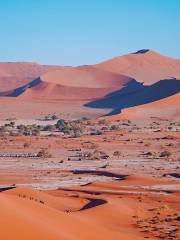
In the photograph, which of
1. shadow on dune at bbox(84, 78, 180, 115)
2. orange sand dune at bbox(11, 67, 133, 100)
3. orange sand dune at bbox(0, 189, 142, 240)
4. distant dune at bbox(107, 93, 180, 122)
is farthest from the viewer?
orange sand dune at bbox(11, 67, 133, 100)

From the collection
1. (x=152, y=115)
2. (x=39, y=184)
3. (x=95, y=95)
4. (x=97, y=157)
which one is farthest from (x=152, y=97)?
(x=39, y=184)

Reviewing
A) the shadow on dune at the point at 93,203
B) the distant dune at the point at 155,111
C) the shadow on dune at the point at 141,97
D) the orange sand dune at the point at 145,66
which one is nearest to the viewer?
the shadow on dune at the point at 93,203

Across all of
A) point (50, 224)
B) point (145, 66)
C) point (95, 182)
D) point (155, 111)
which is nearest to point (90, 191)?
point (95, 182)

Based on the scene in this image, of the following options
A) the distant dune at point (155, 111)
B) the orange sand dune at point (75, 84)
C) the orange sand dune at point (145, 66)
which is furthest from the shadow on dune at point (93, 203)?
the orange sand dune at point (145, 66)

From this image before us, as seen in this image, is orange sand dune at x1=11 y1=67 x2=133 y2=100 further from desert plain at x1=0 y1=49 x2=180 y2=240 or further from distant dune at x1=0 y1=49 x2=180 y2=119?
desert plain at x1=0 y1=49 x2=180 y2=240

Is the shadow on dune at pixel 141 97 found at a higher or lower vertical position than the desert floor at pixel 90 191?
higher

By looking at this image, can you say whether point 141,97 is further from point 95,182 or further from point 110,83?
point 95,182

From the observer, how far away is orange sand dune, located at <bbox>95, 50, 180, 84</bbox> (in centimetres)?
15800

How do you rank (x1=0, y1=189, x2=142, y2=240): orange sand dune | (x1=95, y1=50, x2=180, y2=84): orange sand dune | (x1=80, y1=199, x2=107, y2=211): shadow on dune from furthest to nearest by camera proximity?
(x1=95, y1=50, x2=180, y2=84): orange sand dune → (x1=80, y1=199, x2=107, y2=211): shadow on dune → (x1=0, y1=189, x2=142, y2=240): orange sand dune

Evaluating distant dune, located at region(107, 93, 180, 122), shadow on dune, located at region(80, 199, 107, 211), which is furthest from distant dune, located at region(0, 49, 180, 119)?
shadow on dune, located at region(80, 199, 107, 211)

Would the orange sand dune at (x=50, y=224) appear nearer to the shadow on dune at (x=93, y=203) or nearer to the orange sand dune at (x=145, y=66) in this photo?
the shadow on dune at (x=93, y=203)

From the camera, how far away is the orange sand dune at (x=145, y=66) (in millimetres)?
158000

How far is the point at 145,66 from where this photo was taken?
16200 centimetres

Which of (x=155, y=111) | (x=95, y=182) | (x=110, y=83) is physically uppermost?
(x=110, y=83)
